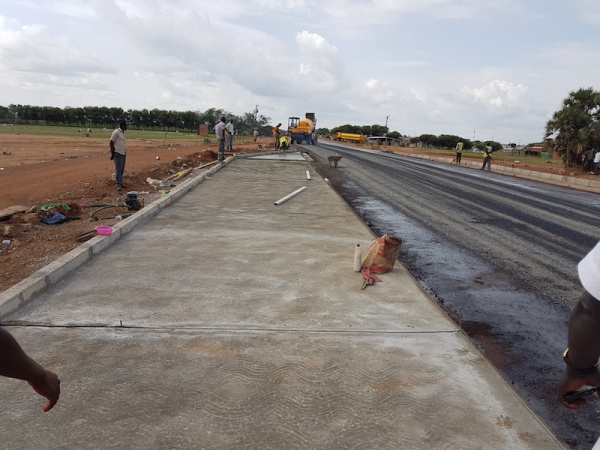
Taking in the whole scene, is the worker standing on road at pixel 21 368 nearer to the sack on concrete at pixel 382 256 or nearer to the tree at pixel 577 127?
the sack on concrete at pixel 382 256

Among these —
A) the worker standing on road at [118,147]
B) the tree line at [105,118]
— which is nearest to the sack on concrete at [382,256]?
the worker standing on road at [118,147]

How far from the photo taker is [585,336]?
143 centimetres

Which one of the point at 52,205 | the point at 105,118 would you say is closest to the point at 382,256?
the point at 52,205

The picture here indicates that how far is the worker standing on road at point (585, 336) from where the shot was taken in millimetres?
1362

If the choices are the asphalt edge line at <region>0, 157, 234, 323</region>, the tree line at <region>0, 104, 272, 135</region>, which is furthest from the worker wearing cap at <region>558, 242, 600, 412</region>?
the tree line at <region>0, 104, 272, 135</region>

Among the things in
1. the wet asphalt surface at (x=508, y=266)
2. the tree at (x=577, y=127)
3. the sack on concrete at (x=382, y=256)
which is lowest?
the wet asphalt surface at (x=508, y=266)

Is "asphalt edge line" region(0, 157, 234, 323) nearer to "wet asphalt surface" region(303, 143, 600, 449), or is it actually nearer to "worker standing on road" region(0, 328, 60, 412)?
"worker standing on road" region(0, 328, 60, 412)

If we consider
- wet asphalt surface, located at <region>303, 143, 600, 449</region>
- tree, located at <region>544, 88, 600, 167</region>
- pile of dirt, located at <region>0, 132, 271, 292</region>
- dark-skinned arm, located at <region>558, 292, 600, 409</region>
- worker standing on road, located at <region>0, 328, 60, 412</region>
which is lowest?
pile of dirt, located at <region>0, 132, 271, 292</region>

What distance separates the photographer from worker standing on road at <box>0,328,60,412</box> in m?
1.79

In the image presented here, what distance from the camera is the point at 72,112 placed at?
104312 mm

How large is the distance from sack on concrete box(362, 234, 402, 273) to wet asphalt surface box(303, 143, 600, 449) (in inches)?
27.1

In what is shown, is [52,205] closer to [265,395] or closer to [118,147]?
[118,147]

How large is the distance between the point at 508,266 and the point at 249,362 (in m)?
4.98

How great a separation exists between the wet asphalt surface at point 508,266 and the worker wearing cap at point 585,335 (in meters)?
1.66
